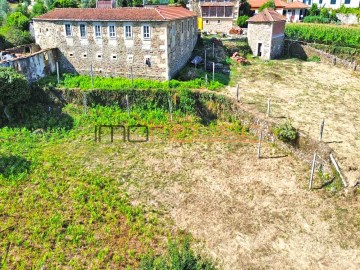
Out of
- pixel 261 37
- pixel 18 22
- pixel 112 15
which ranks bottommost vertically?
pixel 261 37

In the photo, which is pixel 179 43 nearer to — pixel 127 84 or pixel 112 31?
pixel 112 31

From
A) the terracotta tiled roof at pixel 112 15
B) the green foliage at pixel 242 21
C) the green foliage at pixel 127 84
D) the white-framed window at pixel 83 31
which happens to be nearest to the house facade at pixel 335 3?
the green foliage at pixel 242 21

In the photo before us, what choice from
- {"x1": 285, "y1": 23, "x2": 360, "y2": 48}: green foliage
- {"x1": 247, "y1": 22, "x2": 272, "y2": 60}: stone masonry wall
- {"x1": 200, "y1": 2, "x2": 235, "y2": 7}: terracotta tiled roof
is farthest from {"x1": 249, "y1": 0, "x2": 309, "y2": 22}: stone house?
{"x1": 247, "y1": 22, "x2": 272, "y2": 60}: stone masonry wall

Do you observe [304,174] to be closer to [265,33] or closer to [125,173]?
[125,173]

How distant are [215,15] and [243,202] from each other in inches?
1408

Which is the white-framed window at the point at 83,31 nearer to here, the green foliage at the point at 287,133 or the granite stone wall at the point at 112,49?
the granite stone wall at the point at 112,49

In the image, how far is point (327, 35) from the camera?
131 feet

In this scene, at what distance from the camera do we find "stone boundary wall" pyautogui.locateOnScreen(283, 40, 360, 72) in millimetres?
35719

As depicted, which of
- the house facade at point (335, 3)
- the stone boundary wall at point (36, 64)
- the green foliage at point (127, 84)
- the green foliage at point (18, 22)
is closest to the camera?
the stone boundary wall at point (36, 64)

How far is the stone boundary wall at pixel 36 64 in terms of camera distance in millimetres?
25130

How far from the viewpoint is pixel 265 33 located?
121 feet

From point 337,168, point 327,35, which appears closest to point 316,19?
point 327,35

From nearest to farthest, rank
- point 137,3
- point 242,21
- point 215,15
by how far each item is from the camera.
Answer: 1. point 137,3
2. point 215,15
3. point 242,21

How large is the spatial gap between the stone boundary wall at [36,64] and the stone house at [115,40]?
96 cm
